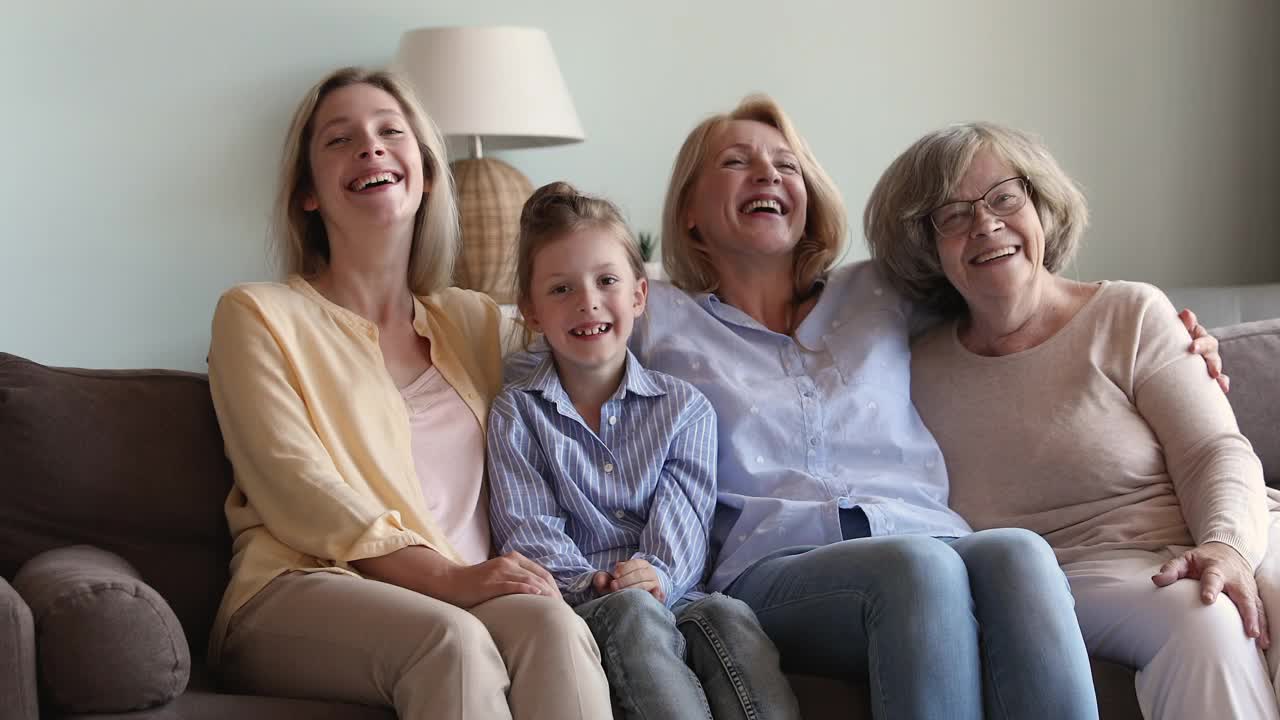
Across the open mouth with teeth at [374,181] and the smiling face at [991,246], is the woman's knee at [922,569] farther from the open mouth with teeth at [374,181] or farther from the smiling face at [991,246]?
the open mouth with teeth at [374,181]

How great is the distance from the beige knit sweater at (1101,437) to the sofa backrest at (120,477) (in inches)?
40.9

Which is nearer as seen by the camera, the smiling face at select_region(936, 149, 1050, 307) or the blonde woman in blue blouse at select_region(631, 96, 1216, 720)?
the blonde woman in blue blouse at select_region(631, 96, 1216, 720)

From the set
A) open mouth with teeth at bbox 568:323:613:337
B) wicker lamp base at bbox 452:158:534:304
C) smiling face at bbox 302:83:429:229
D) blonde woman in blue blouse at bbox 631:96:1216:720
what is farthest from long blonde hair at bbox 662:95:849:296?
wicker lamp base at bbox 452:158:534:304

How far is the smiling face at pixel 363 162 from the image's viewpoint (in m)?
1.83

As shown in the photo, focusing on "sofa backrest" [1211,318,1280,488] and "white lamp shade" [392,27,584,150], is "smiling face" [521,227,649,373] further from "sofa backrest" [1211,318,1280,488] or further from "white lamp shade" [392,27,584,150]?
"white lamp shade" [392,27,584,150]

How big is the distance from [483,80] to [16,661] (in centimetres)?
197

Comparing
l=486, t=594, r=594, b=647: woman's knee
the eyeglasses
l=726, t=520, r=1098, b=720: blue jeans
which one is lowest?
l=726, t=520, r=1098, b=720: blue jeans

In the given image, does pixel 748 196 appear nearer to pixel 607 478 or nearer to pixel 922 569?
pixel 607 478

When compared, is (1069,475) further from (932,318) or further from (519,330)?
(519,330)

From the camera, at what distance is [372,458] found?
→ 1.71 m

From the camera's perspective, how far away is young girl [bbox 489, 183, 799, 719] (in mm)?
1658

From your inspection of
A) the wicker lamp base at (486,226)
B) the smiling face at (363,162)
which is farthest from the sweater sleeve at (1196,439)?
the wicker lamp base at (486,226)

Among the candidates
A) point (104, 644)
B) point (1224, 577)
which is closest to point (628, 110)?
point (1224, 577)

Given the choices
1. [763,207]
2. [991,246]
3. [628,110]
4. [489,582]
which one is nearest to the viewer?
[489,582]
